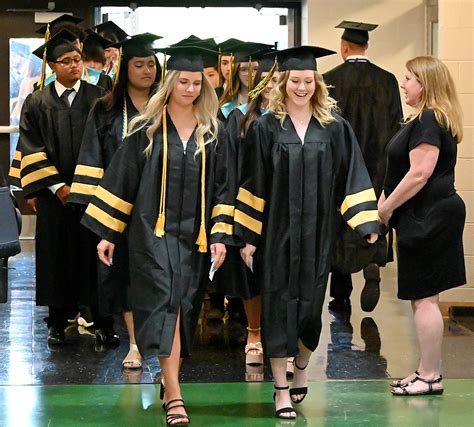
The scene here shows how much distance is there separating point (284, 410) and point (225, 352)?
1589 millimetres

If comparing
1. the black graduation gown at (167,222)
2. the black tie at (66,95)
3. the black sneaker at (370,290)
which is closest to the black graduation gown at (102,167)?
the black tie at (66,95)

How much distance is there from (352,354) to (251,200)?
1.80 m

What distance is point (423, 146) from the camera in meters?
5.62

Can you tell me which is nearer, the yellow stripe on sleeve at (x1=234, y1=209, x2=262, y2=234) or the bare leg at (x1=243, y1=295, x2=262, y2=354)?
the yellow stripe on sleeve at (x1=234, y1=209, x2=262, y2=234)

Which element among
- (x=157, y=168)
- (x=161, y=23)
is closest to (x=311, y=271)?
(x=157, y=168)

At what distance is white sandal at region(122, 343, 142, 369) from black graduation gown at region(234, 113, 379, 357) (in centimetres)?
130

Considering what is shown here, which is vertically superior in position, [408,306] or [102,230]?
[102,230]

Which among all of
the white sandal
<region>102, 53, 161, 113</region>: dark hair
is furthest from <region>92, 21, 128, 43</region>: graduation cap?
the white sandal

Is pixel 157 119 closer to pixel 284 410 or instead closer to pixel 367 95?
pixel 284 410

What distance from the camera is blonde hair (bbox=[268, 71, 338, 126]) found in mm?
5344

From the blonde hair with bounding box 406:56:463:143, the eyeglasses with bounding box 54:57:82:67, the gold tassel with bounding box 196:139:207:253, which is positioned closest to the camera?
the gold tassel with bounding box 196:139:207:253

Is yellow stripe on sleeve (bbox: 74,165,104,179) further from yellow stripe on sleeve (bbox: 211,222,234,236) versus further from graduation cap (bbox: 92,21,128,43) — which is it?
graduation cap (bbox: 92,21,128,43)

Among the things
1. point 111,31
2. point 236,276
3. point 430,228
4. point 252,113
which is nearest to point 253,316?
point 236,276

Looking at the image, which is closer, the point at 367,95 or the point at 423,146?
the point at 423,146
